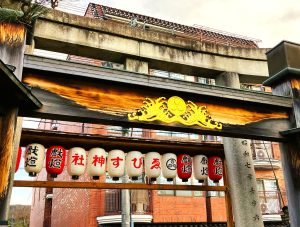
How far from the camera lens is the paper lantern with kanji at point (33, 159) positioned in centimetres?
816

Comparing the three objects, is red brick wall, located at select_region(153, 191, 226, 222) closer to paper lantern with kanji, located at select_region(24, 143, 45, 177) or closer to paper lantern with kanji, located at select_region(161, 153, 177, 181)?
paper lantern with kanji, located at select_region(161, 153, 177, 181)

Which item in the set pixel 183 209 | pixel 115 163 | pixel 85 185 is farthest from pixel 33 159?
pixel 183 209

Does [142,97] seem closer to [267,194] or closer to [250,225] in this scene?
[250,225]

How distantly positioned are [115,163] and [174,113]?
3532 mm

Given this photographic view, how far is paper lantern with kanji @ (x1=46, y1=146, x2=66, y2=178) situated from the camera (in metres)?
8.59

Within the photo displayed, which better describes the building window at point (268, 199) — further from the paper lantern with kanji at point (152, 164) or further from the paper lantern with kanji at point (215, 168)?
the paper lantern with kanji at point (152, 164)

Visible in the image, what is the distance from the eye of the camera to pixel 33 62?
207 inches

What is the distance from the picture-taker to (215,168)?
9.96 m

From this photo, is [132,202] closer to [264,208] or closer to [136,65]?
[264,208]

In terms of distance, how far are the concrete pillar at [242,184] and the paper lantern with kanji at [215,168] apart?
23.8 inches

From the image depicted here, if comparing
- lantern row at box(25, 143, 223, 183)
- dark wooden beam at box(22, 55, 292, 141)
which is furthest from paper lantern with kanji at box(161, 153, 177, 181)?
dark wooden beam at box(22, 55, 292, 141)

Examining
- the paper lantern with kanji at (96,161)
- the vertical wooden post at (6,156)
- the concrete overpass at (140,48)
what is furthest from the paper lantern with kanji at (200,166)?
the vertical wooden post at (6,156)

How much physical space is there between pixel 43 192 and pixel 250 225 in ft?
79.4

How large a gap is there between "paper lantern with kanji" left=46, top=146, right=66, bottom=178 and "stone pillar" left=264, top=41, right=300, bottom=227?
18.2 ft
